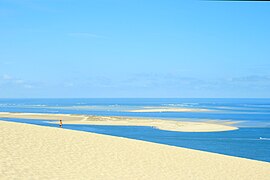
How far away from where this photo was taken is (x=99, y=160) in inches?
694

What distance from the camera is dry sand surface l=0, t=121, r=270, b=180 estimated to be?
14734 millimetres

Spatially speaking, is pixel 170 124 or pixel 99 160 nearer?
pixel 99 160

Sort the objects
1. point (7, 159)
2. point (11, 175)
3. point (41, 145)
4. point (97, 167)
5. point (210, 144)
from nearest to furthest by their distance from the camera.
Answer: point (11, 175) → point (7, 159) → point (97, 167) → point (41, 145) → point (210, 144)

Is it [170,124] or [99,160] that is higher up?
[99,160]

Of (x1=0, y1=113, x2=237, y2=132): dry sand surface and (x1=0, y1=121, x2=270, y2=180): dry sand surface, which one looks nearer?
(x1=0, y1=121, x2=270, y2=180): dry sand surface

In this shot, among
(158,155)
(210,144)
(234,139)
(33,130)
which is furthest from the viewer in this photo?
(234,139)

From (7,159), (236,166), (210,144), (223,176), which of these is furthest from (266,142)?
(7,159)

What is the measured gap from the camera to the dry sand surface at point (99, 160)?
14.7m

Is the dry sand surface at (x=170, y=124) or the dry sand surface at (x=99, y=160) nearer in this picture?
the dry sand surface at (x=99, y=160)

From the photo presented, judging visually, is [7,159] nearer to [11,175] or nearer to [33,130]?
[11,175]

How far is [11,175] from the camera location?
42.2 ft

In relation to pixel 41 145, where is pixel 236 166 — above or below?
below

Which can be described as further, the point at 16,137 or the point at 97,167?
the point at 16,137

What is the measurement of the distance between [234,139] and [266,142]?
3.38 m
